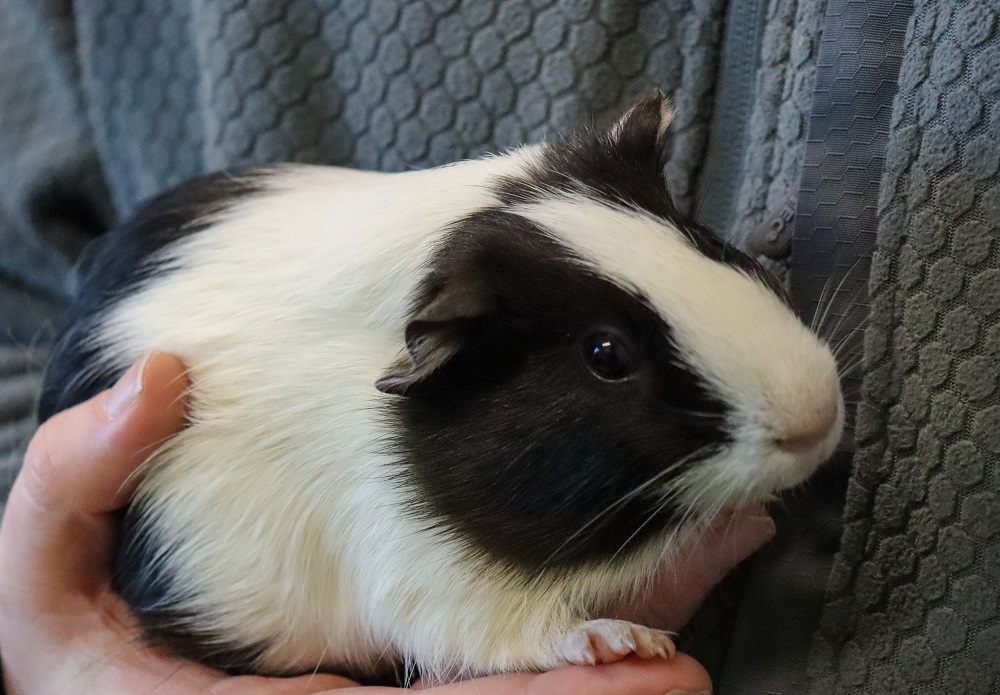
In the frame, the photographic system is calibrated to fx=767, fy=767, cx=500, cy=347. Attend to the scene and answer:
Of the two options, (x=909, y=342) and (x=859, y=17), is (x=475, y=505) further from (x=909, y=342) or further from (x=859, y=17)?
(x=859, y=17)

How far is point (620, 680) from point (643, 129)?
25.1 inches

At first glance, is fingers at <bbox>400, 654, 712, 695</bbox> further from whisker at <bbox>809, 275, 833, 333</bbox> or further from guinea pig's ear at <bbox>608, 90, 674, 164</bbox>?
guinea pig's ear at <bbox>608, 90, 674, 164</bbox>

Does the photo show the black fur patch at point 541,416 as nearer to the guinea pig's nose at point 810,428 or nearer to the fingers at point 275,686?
the guinea pig's nose at point 810,428

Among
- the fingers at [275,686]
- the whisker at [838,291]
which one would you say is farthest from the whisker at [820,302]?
the fingers at [275,686]

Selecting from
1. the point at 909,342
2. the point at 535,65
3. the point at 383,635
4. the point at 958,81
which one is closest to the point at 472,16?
the point at 535,65

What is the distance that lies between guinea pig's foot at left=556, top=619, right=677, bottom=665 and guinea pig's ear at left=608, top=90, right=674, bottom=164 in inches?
22.1

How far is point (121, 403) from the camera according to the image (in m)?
0.94

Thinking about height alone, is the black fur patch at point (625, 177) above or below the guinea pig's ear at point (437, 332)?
above

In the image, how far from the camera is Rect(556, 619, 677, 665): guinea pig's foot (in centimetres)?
84

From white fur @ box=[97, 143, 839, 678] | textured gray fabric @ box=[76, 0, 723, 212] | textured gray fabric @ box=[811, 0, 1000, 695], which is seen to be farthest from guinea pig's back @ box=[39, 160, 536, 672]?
textured gray fabric @ box=[811, 0, 1000, 695]

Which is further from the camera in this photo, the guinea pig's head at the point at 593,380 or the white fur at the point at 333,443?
the white fur at the point at 333,443

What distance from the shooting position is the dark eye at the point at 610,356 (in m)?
0.79

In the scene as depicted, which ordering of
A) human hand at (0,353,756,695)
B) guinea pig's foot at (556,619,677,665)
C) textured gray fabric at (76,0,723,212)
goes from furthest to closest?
textured gray fabric at (76,0,723,212) < human hand at (0,353,756,695) < guinea pig's foot at (556,619,677,665)

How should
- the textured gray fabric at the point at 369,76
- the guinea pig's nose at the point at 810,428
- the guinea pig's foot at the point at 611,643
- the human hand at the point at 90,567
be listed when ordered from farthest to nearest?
the textured gray fabric at the point at 369,76 → the human hand at the point at 90,567 → the guinea pig's foot at the point at 611,643 → the guinea pig's nose at the point at 810,428
